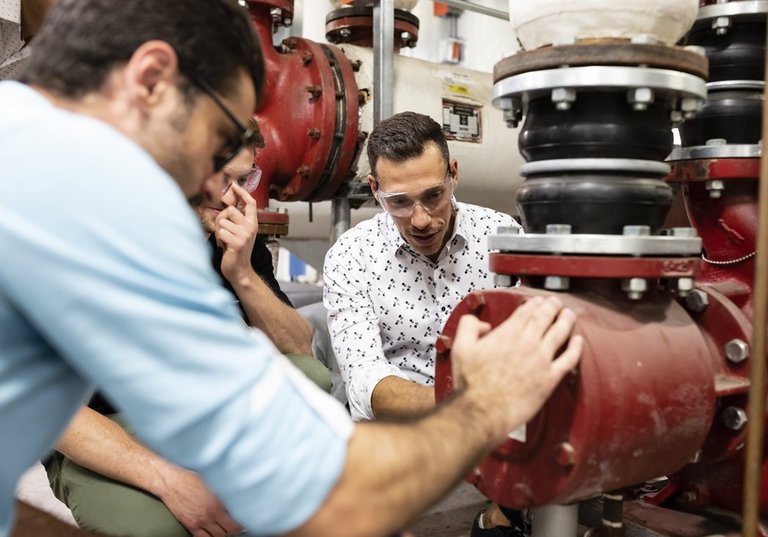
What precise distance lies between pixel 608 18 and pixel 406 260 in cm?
99

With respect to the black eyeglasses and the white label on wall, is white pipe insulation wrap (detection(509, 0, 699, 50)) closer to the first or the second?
the black eyeglasses

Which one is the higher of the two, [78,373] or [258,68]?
[258,68]

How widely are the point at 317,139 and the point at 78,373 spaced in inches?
62.8

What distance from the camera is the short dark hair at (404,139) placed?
1790 mm

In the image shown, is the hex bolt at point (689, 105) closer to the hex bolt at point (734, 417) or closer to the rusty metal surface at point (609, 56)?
the rusty metal surface at point (609, 56)

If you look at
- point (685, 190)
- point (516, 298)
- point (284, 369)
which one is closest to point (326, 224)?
point (685, 190)

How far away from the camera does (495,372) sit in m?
0.87

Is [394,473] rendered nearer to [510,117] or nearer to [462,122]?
[510,117]

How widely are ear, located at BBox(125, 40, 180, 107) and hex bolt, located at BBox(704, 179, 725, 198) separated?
2.92 feet

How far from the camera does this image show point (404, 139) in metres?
1.79

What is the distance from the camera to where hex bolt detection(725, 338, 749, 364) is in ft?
3.63

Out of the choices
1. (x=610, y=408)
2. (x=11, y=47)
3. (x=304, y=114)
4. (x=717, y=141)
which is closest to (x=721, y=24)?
(x=717, y=141)

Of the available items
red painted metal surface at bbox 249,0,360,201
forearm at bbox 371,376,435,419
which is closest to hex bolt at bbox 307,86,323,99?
red painted metal surface at bbox 249,0,360,201

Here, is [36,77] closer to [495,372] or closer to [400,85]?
[495,372]
